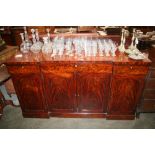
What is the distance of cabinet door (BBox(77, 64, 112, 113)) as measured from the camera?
88.5 inches

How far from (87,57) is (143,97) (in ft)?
3.76

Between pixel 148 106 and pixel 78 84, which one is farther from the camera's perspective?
pixel 148 106

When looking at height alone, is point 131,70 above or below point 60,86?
above

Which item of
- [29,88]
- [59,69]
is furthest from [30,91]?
[59,69]

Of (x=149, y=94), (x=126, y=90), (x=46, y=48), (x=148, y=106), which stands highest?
(x=46, y=48)

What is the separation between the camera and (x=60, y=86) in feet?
8.02

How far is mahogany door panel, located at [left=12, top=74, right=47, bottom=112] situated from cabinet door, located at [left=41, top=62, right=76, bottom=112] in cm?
11

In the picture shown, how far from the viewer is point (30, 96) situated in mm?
2561

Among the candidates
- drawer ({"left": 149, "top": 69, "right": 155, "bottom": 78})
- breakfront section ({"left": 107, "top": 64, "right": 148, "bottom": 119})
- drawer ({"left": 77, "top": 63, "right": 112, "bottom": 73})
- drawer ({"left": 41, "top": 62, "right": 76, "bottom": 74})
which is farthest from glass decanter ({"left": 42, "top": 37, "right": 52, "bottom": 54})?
drawer ({"left": 149, "top": 69, "right": 155, "bottom": 78})

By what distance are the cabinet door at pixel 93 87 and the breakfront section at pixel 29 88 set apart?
610mm

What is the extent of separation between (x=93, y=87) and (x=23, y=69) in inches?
41.7

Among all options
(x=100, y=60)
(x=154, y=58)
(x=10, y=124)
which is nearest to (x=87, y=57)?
(x=100, y=60)

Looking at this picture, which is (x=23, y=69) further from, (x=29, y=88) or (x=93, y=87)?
(x=93, y=87)

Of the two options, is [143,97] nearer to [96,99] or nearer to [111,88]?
[111,88]
